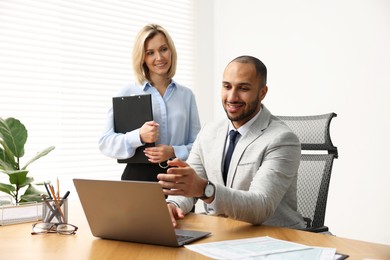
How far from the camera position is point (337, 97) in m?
3.64

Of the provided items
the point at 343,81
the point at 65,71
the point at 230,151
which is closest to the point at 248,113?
the point at 230,151

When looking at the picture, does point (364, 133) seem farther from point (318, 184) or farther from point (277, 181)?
point (277, 181)

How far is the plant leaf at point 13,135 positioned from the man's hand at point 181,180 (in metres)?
0.84

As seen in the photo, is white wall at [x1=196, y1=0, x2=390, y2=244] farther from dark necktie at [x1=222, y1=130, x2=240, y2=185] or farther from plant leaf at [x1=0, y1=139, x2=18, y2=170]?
plant leaf at [x1=0, y1=139, x2=18, y2=170]

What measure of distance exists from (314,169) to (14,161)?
4.39 ft

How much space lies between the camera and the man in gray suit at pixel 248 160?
1.63 metres

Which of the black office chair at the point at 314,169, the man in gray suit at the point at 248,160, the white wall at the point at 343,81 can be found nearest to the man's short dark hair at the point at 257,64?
the man in gray suit at the point at 248,160

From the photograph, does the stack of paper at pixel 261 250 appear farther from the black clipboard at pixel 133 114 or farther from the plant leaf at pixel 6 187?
the black clipboard at pixel 133 114

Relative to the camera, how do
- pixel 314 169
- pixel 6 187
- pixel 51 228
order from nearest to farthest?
1. pixel 51 228
2. pixel 6 187
3. pixel 314 169

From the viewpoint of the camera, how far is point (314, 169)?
2.20 meters

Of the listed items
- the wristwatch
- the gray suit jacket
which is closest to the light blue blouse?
Answer: the gray suit jacket

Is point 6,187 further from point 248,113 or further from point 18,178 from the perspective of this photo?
point 248,113

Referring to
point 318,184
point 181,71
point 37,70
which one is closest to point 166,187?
point 318,184

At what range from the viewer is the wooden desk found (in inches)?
49.4
